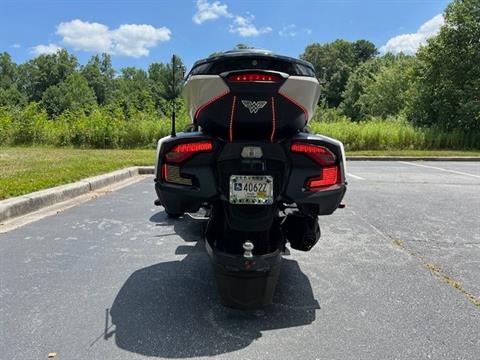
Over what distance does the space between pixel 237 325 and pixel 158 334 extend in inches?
18.9

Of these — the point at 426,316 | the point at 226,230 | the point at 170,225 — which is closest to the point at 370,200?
the point at 170,225

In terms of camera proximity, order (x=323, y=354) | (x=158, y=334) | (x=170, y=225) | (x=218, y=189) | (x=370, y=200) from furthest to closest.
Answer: (x=370, y=200) → (x=170, y=225) → (x=218, y=189) → (x=158, y=334) → (x=323, y=354)

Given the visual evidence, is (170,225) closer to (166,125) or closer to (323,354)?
(323,354)

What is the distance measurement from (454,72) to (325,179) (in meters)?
22.0

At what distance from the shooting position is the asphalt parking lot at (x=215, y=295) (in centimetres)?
227

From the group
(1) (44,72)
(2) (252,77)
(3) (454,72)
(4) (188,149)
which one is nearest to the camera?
(2) (252,77)

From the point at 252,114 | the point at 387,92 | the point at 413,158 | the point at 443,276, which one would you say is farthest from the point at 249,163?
the point at 387,92

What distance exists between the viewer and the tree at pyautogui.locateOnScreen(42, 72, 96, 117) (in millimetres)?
62344

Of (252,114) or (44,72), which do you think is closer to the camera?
(252,114)

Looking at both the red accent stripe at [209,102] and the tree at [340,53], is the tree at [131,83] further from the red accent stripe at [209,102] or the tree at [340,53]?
Result: the red accent stripe at [209,102]

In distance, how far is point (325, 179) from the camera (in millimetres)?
2617

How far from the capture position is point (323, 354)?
2.20m

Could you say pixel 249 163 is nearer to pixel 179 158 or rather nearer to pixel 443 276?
pixel 179 158

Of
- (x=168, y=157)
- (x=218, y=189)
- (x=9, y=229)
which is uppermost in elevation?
(x=168, y=157)
